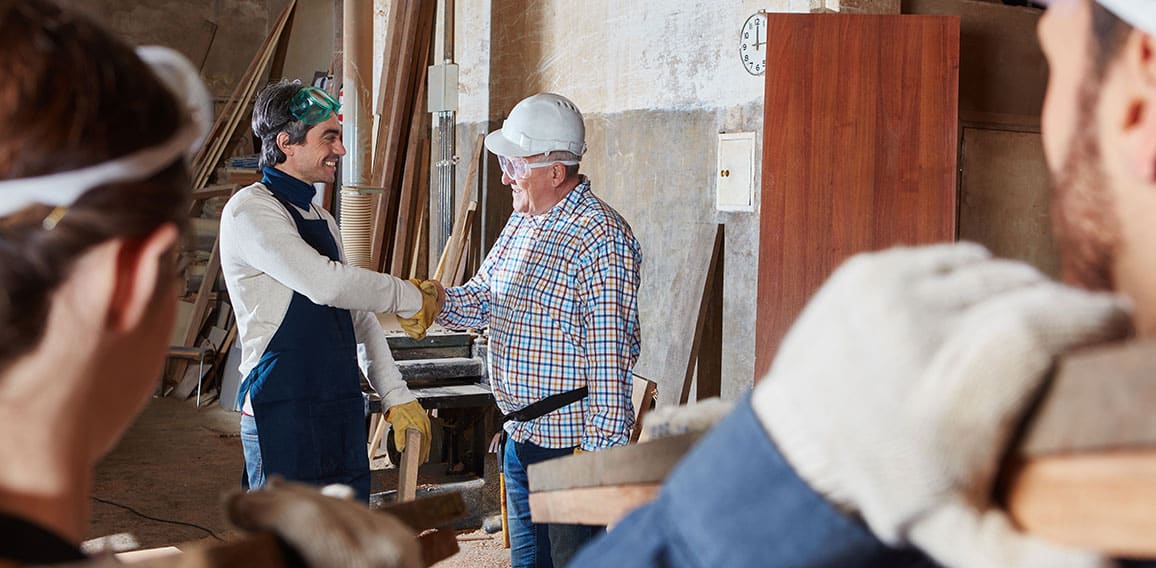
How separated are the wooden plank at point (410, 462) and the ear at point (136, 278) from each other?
3290mm

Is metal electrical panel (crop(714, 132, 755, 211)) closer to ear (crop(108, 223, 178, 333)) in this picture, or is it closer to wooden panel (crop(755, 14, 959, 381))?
wooden panel (crop(755, 14, 959, 381))

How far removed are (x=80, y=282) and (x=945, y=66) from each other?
5269 millimetres

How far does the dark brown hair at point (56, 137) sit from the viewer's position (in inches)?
33.5

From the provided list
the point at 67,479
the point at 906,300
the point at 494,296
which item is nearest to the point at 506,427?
the point at 494,296

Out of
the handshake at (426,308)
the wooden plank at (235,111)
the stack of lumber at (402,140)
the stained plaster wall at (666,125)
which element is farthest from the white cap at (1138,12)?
the wooden plank at (235,111)

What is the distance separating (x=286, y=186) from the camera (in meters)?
3.85

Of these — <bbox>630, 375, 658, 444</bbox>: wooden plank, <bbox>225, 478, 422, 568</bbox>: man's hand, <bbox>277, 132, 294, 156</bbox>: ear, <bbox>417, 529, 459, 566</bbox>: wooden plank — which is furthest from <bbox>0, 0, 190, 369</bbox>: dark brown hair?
<bbox>630, 375, 658, 444</bbox>: wooden plank

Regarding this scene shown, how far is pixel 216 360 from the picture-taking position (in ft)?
34.2

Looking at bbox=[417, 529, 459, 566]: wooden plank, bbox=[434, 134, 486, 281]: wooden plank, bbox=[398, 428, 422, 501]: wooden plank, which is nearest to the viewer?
bbox=[417, 529, 459, 566]: wooden plank

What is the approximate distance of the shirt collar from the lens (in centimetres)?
384

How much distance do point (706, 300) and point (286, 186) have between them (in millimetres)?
3255

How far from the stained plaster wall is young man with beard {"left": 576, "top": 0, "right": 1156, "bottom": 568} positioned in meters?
5.03

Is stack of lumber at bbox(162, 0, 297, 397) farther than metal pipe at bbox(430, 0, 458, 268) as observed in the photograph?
Yes

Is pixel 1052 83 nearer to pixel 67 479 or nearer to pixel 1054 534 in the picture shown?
pixel 1054 534
